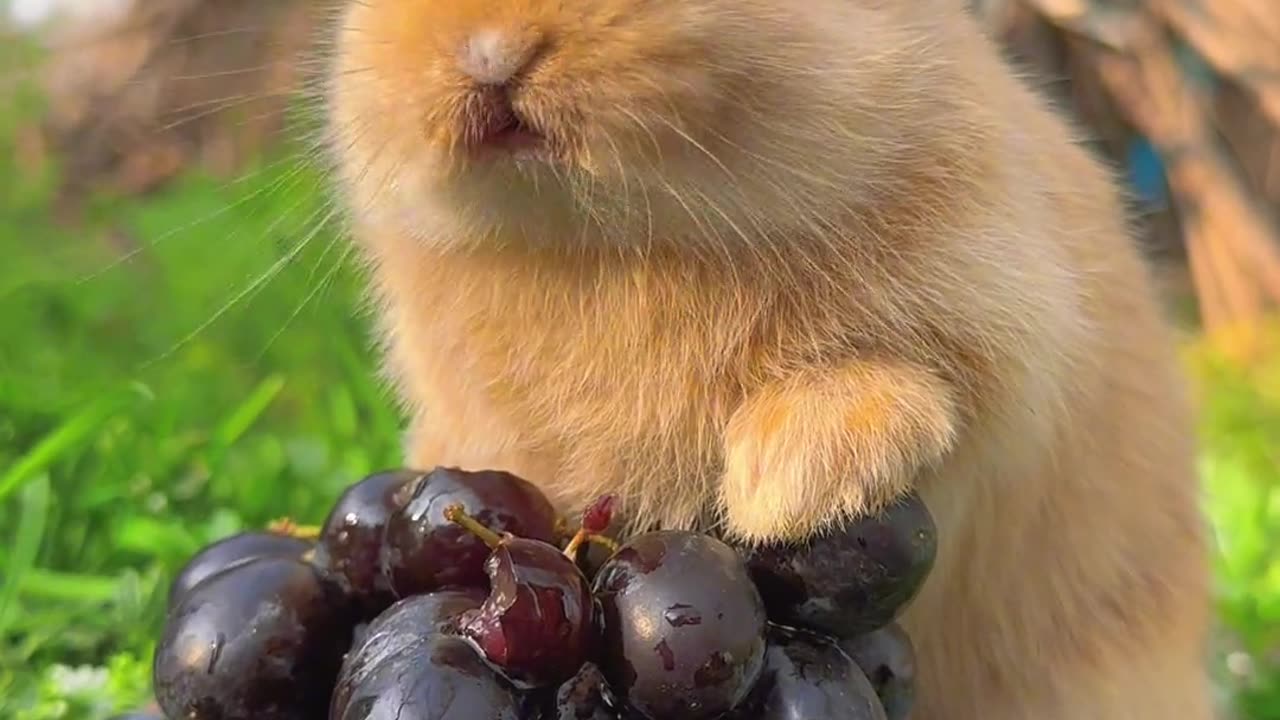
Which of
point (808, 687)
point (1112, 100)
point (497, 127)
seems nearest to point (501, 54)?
point (497, 127)

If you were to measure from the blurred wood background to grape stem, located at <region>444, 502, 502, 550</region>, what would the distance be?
1.52 metres

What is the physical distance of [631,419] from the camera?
2.71 feet

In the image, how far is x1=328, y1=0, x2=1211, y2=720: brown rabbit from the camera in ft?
2.32

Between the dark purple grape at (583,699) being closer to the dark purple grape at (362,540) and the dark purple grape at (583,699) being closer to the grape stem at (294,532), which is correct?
the dark purple grape at (362,540)

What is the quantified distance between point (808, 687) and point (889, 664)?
9 centimetres

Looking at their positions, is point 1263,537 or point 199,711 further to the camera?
point 1263,537

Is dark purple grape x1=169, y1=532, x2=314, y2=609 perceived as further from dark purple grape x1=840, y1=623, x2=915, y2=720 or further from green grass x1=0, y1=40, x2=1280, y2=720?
dark purple grape x1=840, y1=623, x2=915, y2=720

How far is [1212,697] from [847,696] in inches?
23.7

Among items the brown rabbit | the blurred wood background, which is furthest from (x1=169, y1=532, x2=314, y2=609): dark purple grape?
the blurred wood background

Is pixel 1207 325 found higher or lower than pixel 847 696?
lower

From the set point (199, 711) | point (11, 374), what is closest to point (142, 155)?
point (11, 374)

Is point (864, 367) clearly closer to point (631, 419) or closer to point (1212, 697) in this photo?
point (631, 419)

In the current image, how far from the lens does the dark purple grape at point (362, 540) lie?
2.67 ft

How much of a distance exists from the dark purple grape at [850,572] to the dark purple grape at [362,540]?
21cm
